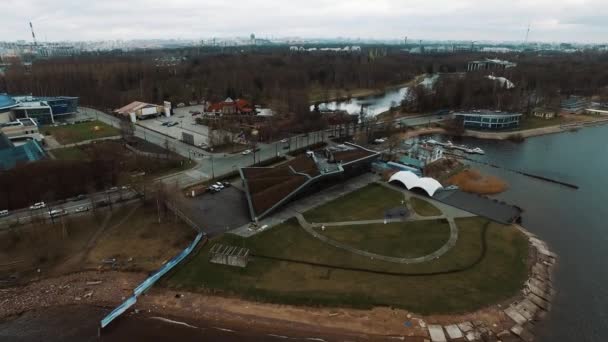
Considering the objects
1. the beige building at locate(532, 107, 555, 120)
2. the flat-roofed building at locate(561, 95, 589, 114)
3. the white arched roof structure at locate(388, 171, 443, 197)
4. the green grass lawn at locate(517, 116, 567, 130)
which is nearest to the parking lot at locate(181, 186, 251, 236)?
the white arched roof structure at locate(388, 171, 443, 197)

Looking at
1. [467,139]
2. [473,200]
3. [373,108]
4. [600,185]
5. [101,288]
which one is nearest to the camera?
[101,288]

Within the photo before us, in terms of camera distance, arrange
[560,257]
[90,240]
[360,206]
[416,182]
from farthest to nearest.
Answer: [416,182] < [360,206] < [90,240] < [560,257]

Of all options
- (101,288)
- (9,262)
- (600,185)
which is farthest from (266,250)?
(600,185)

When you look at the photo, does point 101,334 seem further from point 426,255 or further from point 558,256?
point 558,256

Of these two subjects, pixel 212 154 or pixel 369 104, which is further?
pixel 369 104

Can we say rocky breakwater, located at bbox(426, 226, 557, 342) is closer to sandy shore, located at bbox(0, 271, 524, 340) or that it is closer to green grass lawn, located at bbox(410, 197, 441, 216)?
sandy shore, located at bbox(0, 271, 524, 340)

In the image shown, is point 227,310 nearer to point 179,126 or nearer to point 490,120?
point 179,126

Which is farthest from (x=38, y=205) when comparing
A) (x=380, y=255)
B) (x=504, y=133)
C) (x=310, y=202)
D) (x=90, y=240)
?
(x=504, y=133)

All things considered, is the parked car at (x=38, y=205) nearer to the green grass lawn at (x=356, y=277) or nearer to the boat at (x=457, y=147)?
the green grass lawn at (x=356, y=277)
